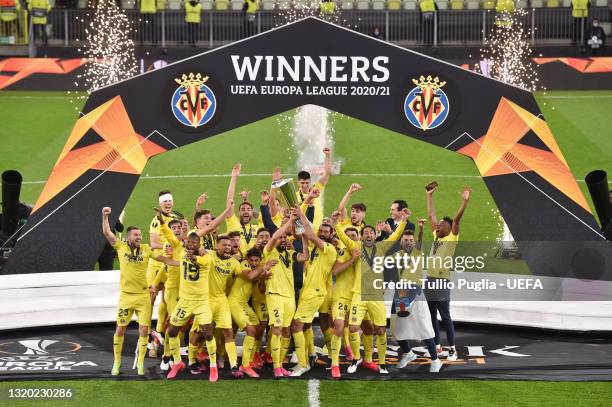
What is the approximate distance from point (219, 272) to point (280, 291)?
73 centimetres

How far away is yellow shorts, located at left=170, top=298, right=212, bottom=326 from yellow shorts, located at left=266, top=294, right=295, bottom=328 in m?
0.71

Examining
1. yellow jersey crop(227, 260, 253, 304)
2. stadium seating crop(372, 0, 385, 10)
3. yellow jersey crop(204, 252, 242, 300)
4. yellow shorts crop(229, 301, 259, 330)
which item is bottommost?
yellow shorts crop(229, 301, 259, 330)

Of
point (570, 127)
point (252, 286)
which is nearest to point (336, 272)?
point (252, 286)

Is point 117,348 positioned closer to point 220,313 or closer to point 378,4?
point 220,313

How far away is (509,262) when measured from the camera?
621 inches

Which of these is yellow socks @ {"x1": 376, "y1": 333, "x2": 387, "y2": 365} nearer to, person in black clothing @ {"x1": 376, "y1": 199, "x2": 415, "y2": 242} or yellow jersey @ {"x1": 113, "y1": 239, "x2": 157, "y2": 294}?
person in black clothing @ {"x1": 376, "y1": 199, "x2": 415, "y2": 242}

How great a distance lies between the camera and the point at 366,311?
48.4 ft

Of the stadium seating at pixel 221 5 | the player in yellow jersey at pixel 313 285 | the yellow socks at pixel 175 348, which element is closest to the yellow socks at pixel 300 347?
the player in yellow jersey at pixel 313 285

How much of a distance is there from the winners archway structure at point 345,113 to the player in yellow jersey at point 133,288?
130cm

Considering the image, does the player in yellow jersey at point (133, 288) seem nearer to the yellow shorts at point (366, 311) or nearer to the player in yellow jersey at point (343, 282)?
the player in yellow jersey at point (343, 282)

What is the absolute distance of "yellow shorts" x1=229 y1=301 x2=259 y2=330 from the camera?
48.1ft

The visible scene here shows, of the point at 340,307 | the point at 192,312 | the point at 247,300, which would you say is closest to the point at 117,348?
the point at 192,312

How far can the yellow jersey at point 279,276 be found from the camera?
47.9ft

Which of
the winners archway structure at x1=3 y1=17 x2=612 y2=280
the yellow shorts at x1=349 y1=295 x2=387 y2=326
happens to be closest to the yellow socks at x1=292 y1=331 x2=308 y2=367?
the yellow shorts at x1=349 y1=295 x2=387 y2=326
